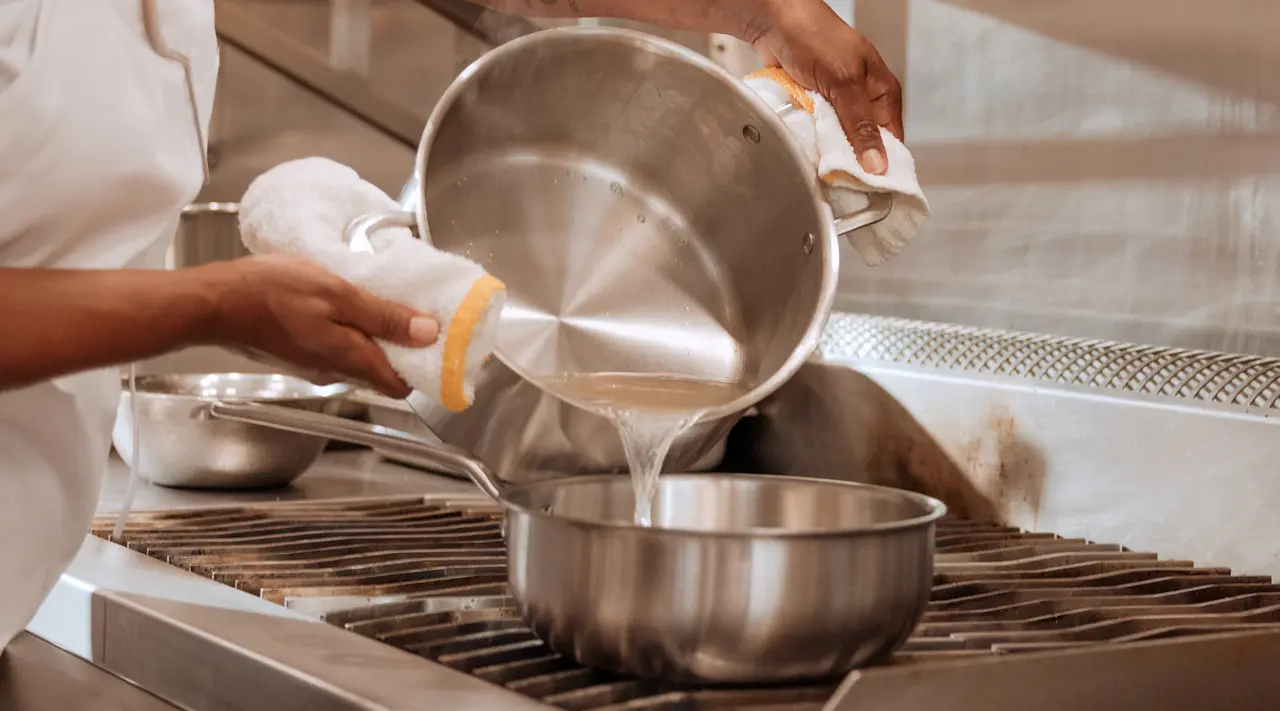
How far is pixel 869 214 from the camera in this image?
1.09 metres

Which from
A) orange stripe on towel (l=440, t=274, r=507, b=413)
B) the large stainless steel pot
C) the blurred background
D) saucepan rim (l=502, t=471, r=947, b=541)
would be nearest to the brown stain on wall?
the blurred background

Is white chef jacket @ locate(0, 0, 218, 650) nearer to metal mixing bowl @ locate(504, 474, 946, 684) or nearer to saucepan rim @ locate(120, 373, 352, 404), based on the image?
metal mixing bowl @ locate(504, 474, 946, 684)

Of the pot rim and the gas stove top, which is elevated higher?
the pot rim

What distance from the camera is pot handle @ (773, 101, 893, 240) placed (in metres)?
1.08

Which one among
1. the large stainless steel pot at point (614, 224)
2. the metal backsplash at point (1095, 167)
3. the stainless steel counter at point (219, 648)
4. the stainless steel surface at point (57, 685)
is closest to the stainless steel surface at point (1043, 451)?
the metal backsplash at point (1095, 167)

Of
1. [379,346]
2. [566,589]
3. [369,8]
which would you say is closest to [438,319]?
[379,346]

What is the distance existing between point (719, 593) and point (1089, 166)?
0.79m

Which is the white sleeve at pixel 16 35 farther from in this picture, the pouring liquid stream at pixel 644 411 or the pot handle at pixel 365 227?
the pouring liquid stream at pixel 644 411

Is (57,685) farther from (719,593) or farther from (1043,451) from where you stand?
(1043,451)

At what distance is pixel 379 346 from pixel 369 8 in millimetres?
1750

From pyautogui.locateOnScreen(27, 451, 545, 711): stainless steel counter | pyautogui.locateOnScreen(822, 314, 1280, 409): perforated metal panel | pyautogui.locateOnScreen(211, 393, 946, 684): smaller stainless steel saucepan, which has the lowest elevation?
pyautogui.locateOnScreen(27, 451, 545, 711): stainless steel counter

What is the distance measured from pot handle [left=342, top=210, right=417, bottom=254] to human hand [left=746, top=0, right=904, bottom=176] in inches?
14.8

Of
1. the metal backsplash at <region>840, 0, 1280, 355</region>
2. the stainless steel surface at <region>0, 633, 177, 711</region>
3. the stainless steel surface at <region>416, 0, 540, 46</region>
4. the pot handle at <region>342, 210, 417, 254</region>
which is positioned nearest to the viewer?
the pot handle at <region>342, 210, 417, 254</region>

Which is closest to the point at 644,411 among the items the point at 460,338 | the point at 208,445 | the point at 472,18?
the point at 460,338
